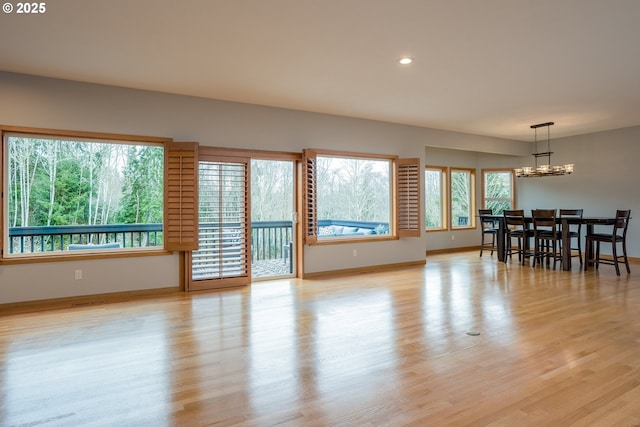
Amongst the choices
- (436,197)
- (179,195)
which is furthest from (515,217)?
(179,195)

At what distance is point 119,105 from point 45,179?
4.04 ft

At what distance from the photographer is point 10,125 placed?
4133 millimetres

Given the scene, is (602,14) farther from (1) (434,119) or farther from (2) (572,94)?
(1) (434,119)

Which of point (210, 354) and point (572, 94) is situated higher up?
point (572, 94)

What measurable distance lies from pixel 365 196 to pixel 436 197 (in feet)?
10.2

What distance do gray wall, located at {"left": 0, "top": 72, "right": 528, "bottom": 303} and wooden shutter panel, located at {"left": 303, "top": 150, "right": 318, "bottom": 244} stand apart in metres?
0.23

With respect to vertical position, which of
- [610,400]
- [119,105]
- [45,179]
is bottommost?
[610,400]

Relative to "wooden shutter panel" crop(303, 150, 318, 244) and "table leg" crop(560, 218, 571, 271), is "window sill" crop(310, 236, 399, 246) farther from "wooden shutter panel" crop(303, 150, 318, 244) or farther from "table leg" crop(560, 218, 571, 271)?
"table leg" crop(560, 218, 571, 271)

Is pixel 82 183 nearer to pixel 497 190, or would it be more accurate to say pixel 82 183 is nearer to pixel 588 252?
pixel 588 252

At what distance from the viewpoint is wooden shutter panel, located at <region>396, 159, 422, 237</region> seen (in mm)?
6824

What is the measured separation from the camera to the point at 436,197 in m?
9.15

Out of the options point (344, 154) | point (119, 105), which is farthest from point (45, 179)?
point (344, 154)

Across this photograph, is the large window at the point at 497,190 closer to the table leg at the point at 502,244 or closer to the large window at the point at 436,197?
the large window at the point at 436,197

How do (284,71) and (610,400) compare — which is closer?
(610,400)
